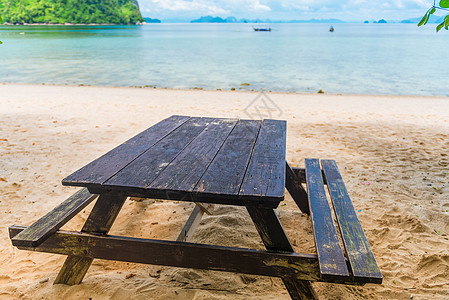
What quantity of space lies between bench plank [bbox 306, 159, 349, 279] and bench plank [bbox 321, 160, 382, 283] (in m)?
0.06

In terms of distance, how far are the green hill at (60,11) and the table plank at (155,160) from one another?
12153cm

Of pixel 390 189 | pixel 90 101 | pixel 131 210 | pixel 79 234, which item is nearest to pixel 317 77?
pixel 90 101

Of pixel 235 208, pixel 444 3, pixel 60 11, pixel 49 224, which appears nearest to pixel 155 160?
pixel 49 224

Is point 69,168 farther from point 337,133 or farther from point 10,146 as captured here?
point 337,133

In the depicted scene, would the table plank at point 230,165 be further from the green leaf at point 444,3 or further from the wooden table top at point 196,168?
the green leaf at point 444,3

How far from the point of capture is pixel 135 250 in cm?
202

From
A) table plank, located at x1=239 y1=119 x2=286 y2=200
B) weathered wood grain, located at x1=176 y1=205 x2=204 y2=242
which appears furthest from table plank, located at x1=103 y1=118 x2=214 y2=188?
weathered wood grain, located at x1=176 y1=205 x2=204 y2=242

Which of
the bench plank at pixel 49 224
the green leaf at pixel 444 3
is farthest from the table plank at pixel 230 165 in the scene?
the green leaf at pixel 444 3

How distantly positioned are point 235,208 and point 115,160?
66.2 inches

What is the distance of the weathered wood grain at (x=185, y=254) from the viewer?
1.82 meters

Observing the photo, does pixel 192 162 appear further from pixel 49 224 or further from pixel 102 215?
pixel 49 224

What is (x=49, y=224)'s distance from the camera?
2021mm

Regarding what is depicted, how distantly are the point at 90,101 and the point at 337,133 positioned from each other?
732 centimetres

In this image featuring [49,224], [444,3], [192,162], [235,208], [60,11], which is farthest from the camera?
[60,11]
